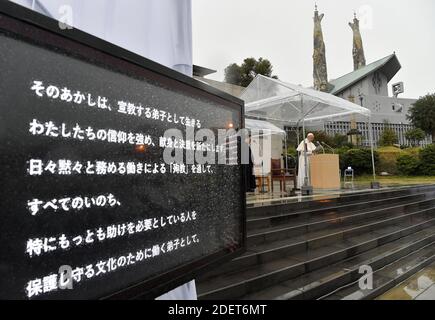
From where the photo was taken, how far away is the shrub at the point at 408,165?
17327 mm

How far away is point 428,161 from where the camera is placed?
1673cm

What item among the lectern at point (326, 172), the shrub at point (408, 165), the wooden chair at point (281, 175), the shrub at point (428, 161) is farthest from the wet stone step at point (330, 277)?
the shrub at point (408, 165)

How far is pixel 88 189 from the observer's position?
1094 millimetres

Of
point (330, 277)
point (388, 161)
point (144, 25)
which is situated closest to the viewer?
point (144, 25)

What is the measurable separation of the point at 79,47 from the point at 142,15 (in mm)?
1442

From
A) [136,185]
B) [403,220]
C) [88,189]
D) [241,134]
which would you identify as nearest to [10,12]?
[88,189]

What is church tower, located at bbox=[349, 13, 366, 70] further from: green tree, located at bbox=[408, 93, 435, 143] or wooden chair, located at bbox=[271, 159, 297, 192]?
wooden chair, located at bbox=[271, 159, 297, 192]

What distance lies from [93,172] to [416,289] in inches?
161

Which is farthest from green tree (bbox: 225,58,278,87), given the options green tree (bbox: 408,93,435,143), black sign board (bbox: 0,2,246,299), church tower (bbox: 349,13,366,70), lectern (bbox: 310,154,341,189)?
church tower (bbox: 349,13,366,70)

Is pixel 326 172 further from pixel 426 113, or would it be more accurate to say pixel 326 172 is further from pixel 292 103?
pixel 426 113

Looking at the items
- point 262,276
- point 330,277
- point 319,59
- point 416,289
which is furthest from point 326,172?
point 319,59

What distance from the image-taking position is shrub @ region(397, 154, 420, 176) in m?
17.3

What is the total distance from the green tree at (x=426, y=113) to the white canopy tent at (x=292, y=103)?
1977 centimetres
